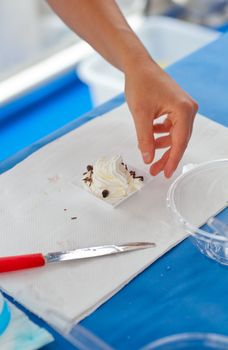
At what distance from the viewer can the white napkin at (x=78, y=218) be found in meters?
0.78

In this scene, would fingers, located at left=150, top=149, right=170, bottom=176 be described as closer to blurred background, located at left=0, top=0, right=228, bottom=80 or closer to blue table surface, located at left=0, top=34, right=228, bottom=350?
blue table surface, located at left=0, top=34, right=228, bottom=350

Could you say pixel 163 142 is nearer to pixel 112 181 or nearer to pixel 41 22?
pixel 112 181

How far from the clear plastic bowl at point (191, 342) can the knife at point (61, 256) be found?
192 millimetres

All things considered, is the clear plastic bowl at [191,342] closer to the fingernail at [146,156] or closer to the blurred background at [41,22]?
the fingernail at [146,156]

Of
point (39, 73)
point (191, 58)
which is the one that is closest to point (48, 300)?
point (191, 58)

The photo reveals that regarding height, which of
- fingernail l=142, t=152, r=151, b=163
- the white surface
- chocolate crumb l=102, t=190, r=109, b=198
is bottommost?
chocolate crumb l=102, t=190, r=109, b=198

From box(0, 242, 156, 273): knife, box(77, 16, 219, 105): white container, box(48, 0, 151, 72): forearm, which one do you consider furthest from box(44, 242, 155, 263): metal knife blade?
box(77, 16, 219, 105): white container

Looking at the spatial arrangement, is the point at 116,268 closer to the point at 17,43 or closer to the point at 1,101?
the point at 1,101

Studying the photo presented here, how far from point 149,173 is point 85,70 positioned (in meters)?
1.10

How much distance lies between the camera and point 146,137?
3.06 feet

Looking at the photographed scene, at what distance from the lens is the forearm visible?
1.04 metres

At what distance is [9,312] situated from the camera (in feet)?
2.44

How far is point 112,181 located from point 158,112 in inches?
5.5

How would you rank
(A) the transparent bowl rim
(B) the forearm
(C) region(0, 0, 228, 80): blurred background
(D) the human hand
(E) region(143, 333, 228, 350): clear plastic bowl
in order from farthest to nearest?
(C) region(0, 0, 228, 80): blurred background < (B) the forearm < (D) the human hand < (A) the transparent bowl rim < (E) region(143, 333, 228, 350): clear plastic bowl
